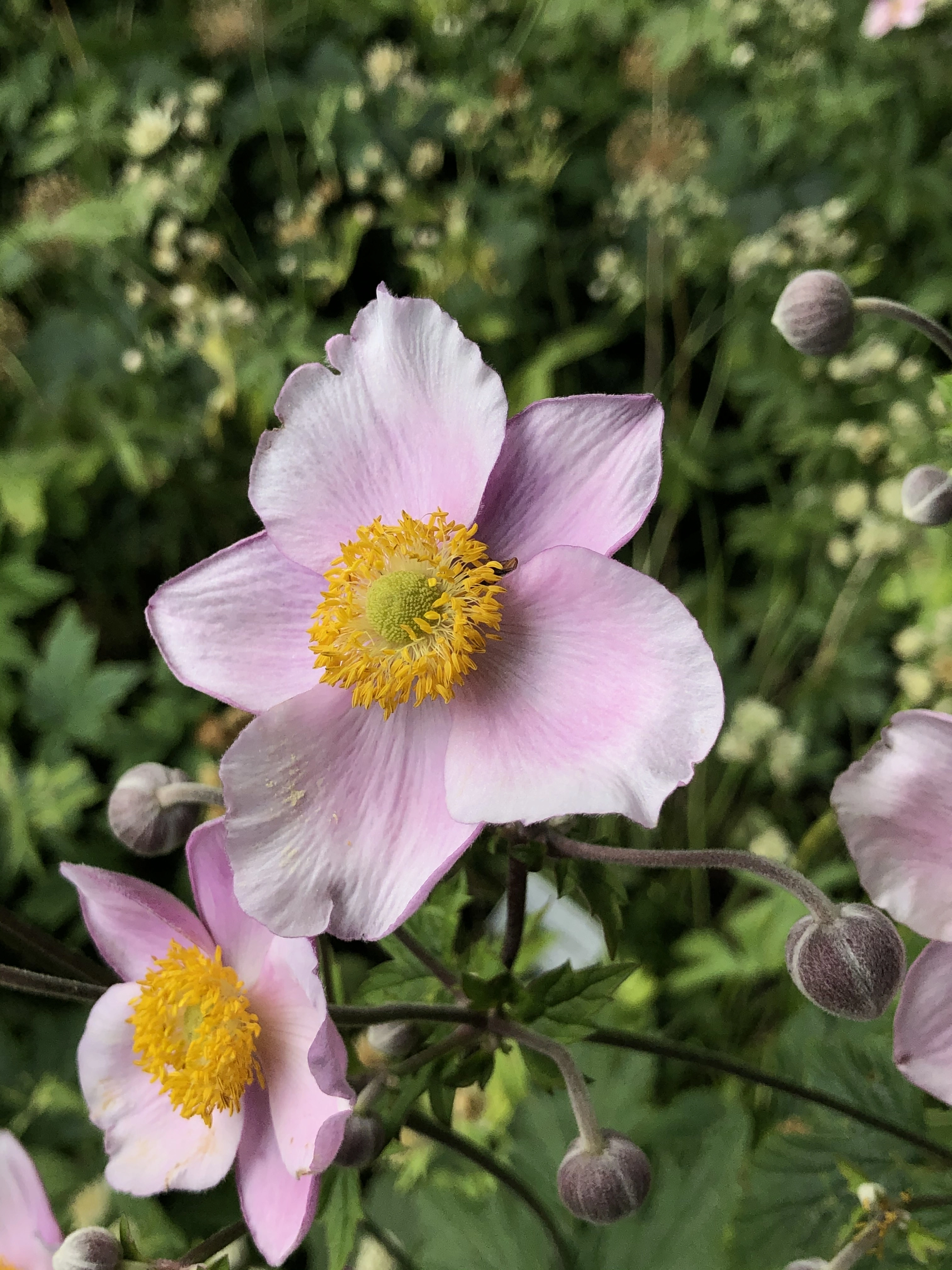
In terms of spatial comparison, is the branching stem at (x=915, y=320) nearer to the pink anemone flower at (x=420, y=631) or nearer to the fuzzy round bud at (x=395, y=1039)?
the pink anemone flower at (x=420, y=631)

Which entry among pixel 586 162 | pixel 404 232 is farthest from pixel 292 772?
pixel 586 162

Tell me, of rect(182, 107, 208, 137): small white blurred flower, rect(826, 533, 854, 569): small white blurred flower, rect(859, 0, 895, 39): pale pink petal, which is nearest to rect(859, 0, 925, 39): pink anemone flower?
rect(859, 0, 895, 39): pale pink petal

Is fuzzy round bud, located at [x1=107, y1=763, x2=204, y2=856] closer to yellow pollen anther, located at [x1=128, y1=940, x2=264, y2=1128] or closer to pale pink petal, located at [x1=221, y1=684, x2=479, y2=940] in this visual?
yellow pollen anther, located at [x1=128, y1=940, x2=264, y2=1128]

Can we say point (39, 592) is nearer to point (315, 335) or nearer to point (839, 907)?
point (315, 335)

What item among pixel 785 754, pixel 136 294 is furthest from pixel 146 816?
pixel 136 294

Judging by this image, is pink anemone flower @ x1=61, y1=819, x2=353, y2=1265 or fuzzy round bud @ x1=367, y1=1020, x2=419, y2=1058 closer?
pink anemone flower @ x1=61, y1=819, x2=353, y2=1265

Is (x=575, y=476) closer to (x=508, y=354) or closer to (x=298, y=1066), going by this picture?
(x=298, y=1066)

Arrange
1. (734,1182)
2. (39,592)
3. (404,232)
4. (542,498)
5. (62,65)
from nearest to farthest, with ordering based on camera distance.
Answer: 1. (542,498)
2. (734,1182)
3. (39,592)
4. (404,232)
5. (62,65)
